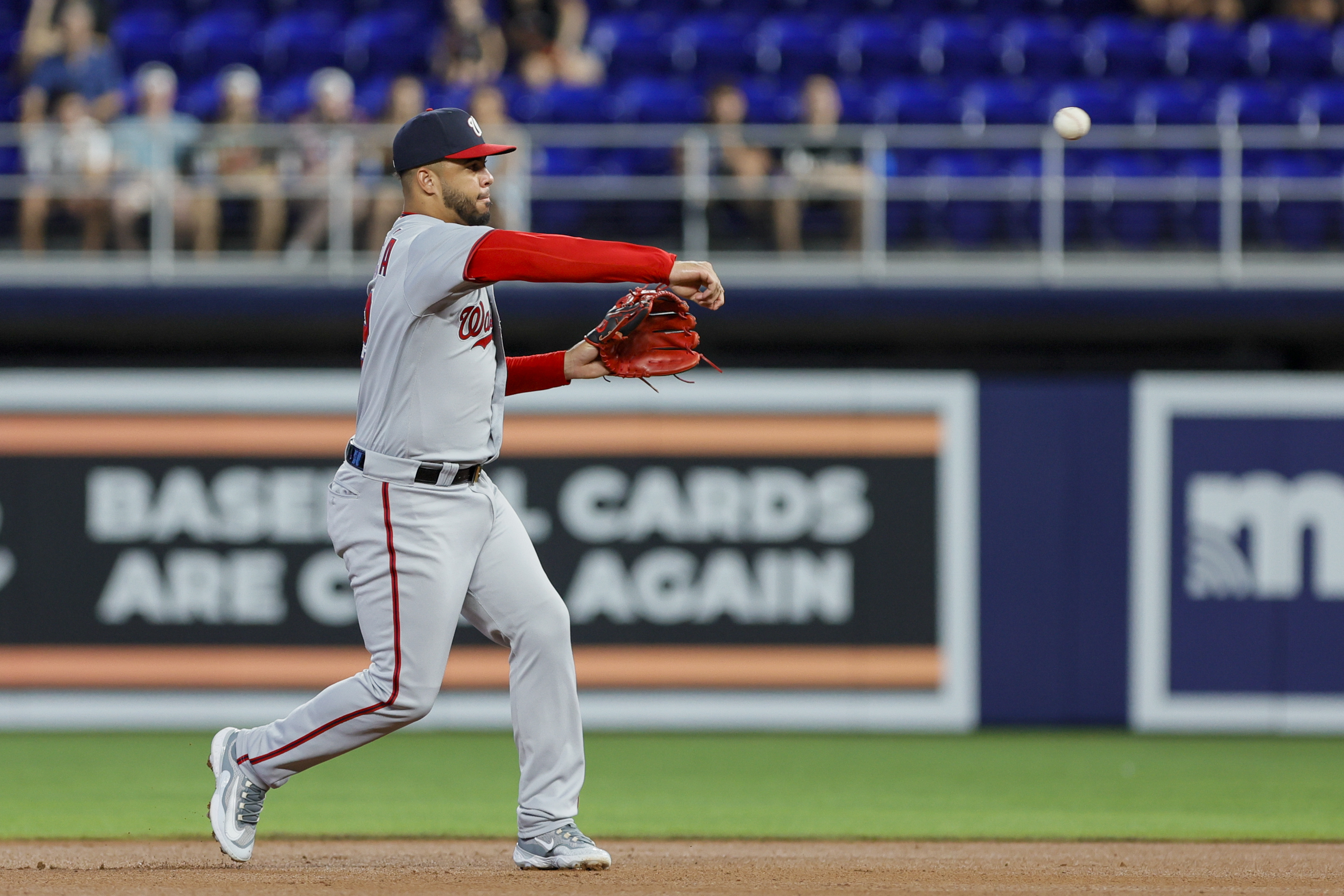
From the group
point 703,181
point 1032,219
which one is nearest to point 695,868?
point 703,181

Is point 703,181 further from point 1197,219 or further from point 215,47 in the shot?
point 215,47

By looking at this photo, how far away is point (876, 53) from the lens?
42.9 feet

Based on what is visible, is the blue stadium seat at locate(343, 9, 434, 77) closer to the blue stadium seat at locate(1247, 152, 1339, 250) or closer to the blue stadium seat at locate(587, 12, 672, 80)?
the blue stadium seat at locate(587, 12, 672, 80)

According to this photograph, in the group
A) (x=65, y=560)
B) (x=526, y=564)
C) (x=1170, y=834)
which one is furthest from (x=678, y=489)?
(x=526, y=564)

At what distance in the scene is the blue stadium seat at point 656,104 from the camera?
40.1 ft

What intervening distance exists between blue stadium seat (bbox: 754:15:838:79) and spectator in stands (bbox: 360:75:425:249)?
2994mm

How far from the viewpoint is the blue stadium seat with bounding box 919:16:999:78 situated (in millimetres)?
13086

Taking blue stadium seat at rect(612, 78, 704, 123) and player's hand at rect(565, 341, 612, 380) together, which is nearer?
player's hand at rect(565, 341, 612, 380)

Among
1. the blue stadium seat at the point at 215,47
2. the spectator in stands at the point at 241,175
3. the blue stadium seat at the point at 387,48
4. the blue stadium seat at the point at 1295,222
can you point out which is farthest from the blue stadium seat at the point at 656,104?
the blue stadium seat at the point at 1295,222

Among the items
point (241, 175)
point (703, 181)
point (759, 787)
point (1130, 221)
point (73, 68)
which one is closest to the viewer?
point (759, 787)

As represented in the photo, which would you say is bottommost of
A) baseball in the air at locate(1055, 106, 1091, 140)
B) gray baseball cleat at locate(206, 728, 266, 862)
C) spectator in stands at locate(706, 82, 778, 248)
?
gray baseball cleat at locate(206, 728, 266, 862)

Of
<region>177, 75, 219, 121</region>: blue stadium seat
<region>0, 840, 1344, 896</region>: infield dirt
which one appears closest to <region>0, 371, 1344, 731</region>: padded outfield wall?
<region>177, 75, 219, 121</region>: blue stadium seat

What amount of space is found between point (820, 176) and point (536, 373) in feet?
19.2

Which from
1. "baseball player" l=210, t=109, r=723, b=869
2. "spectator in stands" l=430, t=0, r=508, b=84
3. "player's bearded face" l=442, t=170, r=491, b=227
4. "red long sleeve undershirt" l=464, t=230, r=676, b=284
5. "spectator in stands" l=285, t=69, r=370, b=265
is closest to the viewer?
"red long sleeve undershirt" l=464, t=230, r=676, b=284
